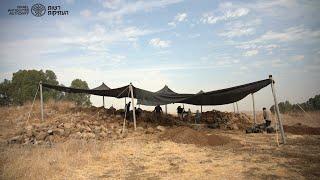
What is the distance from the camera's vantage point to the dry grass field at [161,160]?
7.27 metres

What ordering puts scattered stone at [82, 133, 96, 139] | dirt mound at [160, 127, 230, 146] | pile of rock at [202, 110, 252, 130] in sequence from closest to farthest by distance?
dirt mound at [160, 127, 230, 146], scattered stone at [82, 133, 96, 139], pile of rock at [202, 110, 252, 130]

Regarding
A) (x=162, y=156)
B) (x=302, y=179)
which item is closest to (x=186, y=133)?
(x=162, y=156)

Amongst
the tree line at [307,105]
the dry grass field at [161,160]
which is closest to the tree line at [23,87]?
the tree line at [307,105]

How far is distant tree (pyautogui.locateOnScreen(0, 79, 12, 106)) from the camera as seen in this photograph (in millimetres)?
35428

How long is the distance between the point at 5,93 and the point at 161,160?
32.0 meters

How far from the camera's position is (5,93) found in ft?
117

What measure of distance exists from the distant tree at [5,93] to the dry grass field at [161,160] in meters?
25.6

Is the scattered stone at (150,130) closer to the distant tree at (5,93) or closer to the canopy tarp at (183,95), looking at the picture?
the canopy tarp at (183,95)

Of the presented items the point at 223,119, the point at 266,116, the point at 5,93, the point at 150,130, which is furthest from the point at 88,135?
the point at 5,93

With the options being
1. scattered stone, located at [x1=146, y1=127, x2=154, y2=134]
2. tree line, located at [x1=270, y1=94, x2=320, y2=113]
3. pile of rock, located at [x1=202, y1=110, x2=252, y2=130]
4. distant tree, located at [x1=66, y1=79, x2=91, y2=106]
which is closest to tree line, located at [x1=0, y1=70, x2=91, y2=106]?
distant tree, located at [x1=66, y1=79, x2=91, y2=106]

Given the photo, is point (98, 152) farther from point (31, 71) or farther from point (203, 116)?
point (31, 71)

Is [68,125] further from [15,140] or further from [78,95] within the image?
[78,95]

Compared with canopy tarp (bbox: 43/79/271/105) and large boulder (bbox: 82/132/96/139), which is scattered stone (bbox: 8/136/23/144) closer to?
large boulder (bbox: 82/132/96/139)

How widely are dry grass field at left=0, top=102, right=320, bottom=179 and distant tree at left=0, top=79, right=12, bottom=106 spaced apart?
84.1 ft
